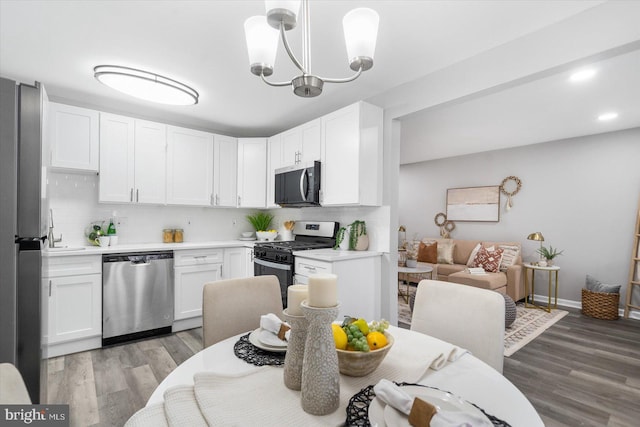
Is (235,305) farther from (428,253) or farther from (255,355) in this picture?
(428,253)

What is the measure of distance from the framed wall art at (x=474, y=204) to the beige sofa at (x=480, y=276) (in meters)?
0.47

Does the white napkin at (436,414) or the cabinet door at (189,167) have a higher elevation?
the cabinet door at (189,167)

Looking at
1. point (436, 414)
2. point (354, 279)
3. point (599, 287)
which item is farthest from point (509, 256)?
point (436, 414)

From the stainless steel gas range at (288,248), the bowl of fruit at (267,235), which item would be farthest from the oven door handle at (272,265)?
the bowl of fruit at (267,235)

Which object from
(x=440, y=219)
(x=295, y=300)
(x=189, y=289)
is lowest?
(x=189, y=289)

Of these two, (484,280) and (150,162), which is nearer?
(150,162)

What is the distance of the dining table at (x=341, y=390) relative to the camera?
0.74 meters

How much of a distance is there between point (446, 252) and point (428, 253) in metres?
Result: 0.30

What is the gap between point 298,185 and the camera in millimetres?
3361

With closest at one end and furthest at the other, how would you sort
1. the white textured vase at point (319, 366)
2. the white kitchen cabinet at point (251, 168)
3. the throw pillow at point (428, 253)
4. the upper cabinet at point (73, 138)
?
the white textured vase at point (319, 366) → the upper cabinet at point (73, 138) → the white kitchen cabinet at point (251, 168) → the throw pillow at point (428, 253)

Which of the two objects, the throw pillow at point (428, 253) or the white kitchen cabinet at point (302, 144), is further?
the throw pillow at point (428, 253)

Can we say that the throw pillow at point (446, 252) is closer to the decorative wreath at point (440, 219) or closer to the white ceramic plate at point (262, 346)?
the decorative wreath at point (440, 219)

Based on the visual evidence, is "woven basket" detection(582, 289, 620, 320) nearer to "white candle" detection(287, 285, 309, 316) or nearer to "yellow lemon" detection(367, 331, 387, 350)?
"yellow lemon" detection(367, 331, 387, 350)

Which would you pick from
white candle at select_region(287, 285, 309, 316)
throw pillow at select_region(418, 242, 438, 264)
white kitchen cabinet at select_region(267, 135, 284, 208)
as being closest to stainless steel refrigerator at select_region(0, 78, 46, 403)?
white candle at select_region(287, 285, 309, 316)
